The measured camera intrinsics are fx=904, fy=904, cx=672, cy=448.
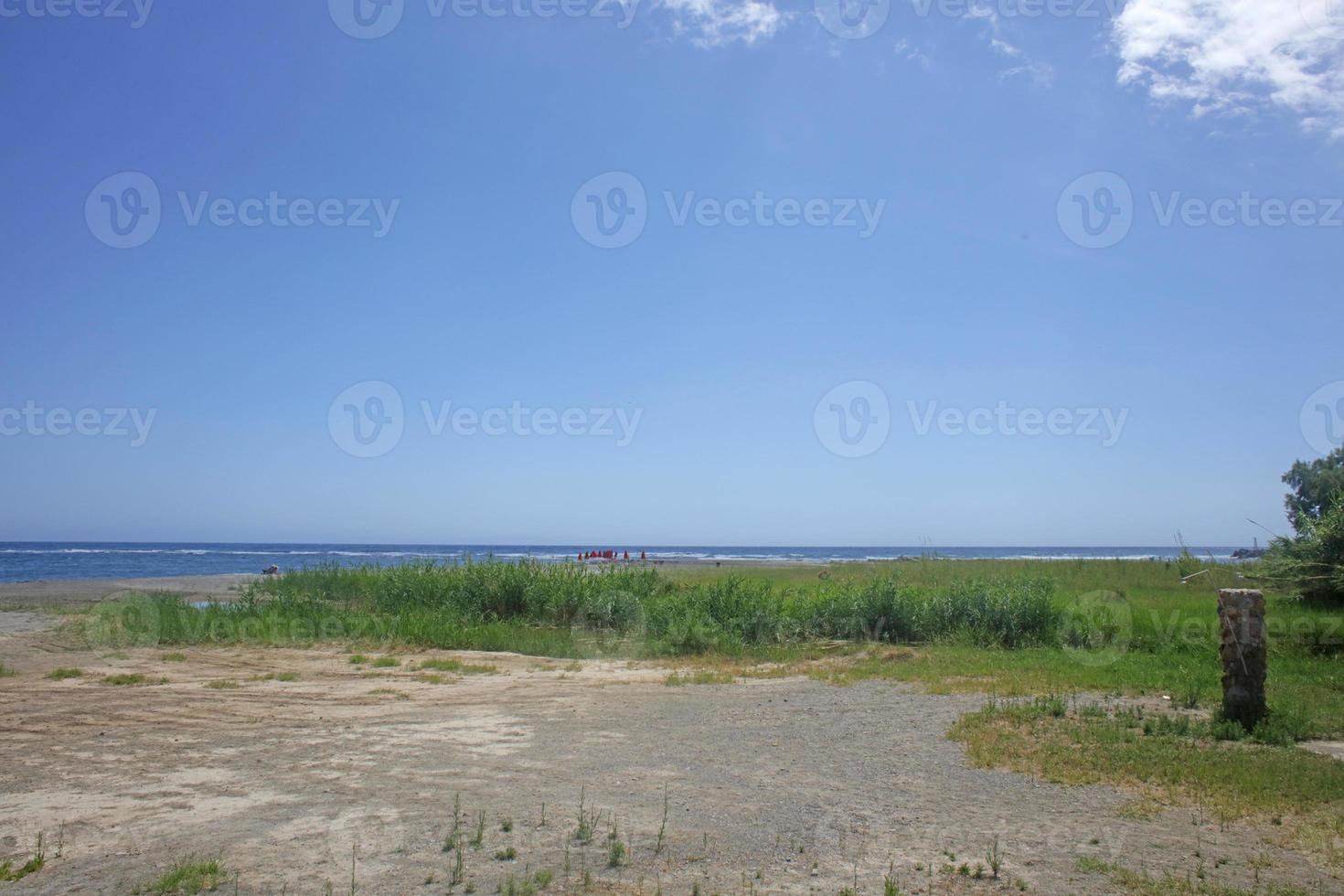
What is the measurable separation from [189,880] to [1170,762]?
7.95 meters

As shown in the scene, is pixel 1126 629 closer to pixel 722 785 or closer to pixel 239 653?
pixel 722 785

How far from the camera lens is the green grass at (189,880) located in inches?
208

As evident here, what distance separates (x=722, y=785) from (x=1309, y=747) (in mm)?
5913

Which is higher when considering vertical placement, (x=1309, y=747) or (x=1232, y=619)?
(x=1232, y=619)

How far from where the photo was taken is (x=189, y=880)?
5344mm

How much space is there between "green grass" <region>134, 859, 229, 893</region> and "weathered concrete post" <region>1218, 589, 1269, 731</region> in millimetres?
9599

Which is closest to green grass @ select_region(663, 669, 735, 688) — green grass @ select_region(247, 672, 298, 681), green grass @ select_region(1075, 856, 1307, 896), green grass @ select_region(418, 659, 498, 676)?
green grass @ select_region(418, 659, 498, 676)

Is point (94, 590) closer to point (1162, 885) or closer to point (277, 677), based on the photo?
point (277, 677)

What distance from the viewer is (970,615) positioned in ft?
59.8

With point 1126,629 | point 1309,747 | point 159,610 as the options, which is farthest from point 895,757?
point 159,610

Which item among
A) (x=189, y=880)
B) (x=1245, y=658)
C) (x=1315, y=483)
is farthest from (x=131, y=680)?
(x=1315, y=483)

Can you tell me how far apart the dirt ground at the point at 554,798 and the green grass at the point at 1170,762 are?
38cm

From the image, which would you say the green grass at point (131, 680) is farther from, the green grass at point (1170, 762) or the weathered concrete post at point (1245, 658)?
the weathered concrete post at point (1245, 658)

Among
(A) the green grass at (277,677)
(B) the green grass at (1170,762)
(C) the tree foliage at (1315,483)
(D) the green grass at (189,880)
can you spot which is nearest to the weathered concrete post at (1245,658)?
(B) the green grass at (1170,762)
